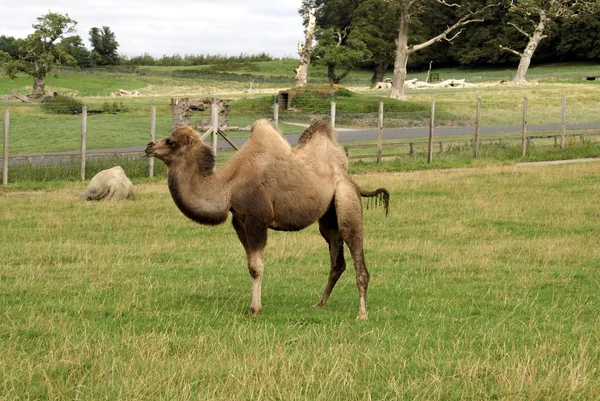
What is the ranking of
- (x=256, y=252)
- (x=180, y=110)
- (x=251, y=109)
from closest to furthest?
(x=256, y=252)
(x=180, y=110)
(x=251, y=109)

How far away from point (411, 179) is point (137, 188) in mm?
6932

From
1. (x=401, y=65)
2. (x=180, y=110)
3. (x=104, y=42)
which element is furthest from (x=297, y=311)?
(x=104, y=42)

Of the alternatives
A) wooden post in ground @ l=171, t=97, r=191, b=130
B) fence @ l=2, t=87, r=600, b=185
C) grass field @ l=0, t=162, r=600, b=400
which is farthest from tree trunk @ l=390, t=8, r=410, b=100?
grass field @ l=0, t=162, r=600, b=400

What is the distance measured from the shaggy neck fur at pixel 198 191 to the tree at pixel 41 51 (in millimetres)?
50461

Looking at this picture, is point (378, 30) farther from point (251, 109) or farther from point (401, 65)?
point (251, 109)

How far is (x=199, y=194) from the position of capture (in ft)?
31.4

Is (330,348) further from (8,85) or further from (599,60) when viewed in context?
(599,60)

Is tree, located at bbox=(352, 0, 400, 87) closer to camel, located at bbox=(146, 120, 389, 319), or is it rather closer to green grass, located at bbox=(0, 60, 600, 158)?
green grass, located at bbox=(0, 60, 600, 158)

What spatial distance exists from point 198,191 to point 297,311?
5.23ft

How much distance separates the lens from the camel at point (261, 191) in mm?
9492

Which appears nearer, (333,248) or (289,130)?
(333,248)

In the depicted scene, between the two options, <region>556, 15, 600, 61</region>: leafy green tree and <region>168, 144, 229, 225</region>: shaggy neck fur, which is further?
<region>556, 15, 600, 61</region>: leafy green tree

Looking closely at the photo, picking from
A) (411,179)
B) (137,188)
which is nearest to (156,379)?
(137,188)

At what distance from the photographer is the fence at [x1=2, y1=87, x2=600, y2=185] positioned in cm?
2428
